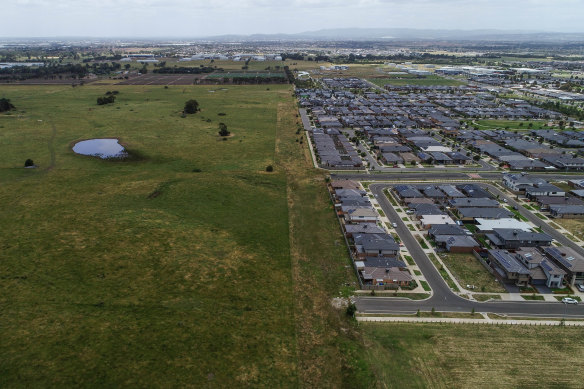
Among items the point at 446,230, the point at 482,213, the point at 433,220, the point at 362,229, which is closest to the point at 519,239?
the point at 482,213

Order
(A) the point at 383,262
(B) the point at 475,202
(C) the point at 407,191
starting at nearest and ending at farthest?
(A) the point at 383,262 → (B) the point at 475,202 → (C) the point at 407,191

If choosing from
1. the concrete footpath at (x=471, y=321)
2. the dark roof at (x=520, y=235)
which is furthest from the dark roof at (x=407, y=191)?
the concrete footpath at (x=471, y=321)

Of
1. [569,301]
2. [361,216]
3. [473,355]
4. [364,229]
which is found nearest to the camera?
[473,355]

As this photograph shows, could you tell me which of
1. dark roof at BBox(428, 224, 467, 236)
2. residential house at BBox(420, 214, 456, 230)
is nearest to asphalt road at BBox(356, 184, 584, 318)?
dark roof at BBox(428, 224, 467, 236)

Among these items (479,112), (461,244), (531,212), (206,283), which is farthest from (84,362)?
(479,112)

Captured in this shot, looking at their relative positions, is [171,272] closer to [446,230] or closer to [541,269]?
[446,230]

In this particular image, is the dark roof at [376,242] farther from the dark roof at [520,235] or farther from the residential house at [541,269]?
the dark roof at [520,235]
